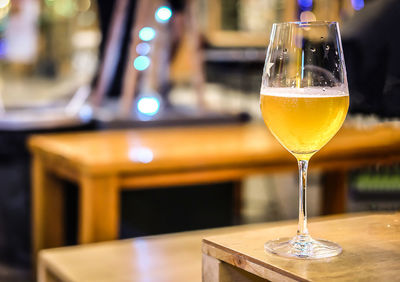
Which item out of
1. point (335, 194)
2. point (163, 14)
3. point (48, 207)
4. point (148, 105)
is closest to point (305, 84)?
point (48, 207)

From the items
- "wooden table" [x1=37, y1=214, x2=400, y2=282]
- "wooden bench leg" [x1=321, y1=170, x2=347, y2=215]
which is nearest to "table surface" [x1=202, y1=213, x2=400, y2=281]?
"wooden table" [x1=37, y1=214, x2=400, y2=282]

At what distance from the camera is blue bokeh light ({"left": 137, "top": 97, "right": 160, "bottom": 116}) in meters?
3.13

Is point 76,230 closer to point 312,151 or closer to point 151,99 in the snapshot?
point 151,99

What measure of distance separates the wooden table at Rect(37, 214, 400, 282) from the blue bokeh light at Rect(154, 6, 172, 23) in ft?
4.88

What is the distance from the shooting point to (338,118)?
0.78 metres

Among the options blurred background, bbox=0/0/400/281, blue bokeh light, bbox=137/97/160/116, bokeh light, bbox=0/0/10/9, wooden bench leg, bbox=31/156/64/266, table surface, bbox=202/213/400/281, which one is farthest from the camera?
bokeh light, bbox=0/0/10/9

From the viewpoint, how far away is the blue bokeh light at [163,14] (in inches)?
117

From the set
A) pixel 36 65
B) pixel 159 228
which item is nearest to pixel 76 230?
pixel 159 228

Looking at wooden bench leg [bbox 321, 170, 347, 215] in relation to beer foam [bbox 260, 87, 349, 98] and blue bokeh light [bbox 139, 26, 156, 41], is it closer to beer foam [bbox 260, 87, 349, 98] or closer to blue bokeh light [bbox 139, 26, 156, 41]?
blue bokeh light [bbox 139, 26, 156, 41]

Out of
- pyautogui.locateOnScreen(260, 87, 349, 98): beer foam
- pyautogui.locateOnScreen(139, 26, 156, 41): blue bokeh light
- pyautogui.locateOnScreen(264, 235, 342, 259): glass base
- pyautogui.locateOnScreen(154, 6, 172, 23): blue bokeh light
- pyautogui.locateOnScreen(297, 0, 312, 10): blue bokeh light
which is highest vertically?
pyautogui.locateOnScreen(297, 0, 312, 10): blue bokeh light

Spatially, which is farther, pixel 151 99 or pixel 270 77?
pixel 151 99

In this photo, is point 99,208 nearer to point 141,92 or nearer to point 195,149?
point 195,149

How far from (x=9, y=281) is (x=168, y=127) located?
94cm

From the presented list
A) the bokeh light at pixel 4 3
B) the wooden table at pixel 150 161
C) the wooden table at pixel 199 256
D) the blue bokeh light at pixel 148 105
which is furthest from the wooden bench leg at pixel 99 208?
the bokeh light at pixel 4 3
